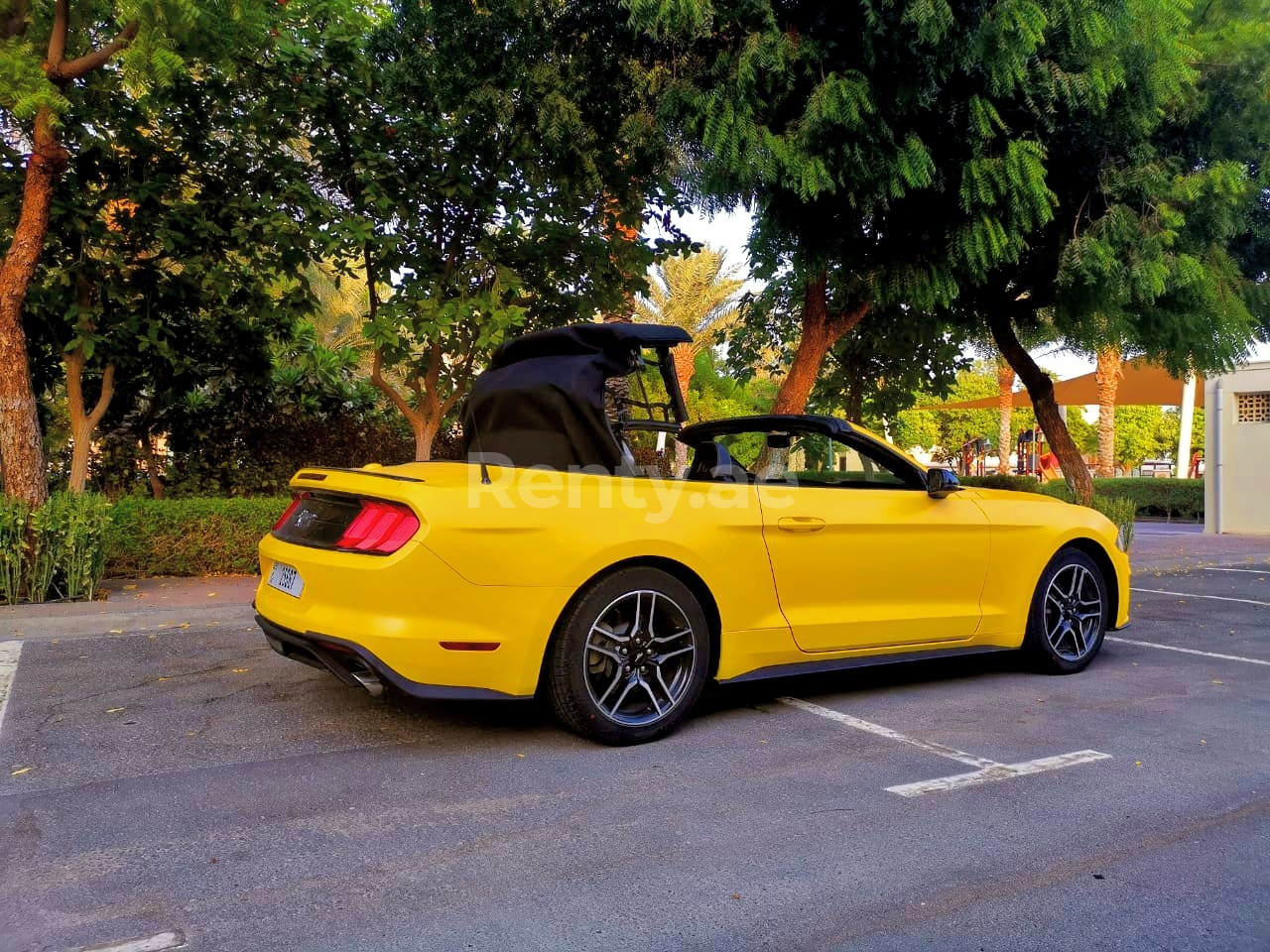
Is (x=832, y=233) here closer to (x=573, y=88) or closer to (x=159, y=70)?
(x=573, y=88)

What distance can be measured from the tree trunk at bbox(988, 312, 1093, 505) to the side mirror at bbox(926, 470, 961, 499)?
8.15 m

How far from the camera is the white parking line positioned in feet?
8.44

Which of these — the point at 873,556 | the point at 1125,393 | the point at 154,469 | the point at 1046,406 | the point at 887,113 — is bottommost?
the point at 873,556

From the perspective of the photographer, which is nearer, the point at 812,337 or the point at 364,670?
the point at 364,670

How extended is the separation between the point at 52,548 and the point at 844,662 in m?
6.49

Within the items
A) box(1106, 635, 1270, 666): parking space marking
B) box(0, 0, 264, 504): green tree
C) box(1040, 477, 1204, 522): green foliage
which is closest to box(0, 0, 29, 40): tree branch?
box(0, 0, 264, 504): green tree

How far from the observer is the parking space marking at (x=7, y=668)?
510 cm

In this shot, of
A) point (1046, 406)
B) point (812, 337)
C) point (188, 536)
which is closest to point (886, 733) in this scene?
point (812, 337)

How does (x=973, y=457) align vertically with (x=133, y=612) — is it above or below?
above

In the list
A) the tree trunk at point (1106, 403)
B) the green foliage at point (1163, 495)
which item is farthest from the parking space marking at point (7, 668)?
the tree trunk at point (1106, 403)

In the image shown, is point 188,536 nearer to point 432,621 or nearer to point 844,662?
point 432,621

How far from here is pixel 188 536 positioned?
968 cm

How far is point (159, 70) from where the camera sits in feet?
24.5

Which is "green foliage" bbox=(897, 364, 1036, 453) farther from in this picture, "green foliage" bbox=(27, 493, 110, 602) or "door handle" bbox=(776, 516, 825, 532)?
"door handle" bbox=(776, 516, 825, 532)
